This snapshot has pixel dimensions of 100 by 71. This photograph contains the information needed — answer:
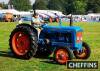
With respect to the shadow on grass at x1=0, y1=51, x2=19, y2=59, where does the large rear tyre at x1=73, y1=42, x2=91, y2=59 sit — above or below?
above

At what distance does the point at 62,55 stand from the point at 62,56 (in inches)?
1.2

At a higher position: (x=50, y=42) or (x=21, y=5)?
(x=50, y=42)

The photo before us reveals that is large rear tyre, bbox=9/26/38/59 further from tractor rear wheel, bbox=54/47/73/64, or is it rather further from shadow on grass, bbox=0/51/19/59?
tractor rear wheel, bbox=54/47/73/64

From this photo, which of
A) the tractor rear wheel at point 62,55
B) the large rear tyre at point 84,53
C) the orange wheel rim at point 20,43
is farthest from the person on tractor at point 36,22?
the large rear tyre at point 84,53

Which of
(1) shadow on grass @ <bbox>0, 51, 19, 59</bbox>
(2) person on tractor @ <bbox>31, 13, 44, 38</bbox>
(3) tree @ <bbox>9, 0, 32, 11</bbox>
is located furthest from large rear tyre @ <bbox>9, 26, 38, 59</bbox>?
(3) tree @ <bbox>9, 0, 32, 11</bbox>

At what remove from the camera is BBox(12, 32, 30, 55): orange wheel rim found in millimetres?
12810

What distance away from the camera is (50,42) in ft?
41.8

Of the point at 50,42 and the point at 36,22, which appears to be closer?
the point at 50,42

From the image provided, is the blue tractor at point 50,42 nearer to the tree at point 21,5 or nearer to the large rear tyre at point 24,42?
the large rear tyre at point 24,42

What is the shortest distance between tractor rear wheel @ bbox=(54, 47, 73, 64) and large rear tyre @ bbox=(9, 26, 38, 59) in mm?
889

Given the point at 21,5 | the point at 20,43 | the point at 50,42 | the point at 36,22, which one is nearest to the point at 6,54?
the point at 20,43

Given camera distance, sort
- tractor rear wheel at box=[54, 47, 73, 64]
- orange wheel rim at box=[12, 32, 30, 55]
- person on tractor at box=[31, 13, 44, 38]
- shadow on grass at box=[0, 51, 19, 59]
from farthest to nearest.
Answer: shadow on grass at box=[0, 51, 19, 59] → person on tractor at box=[31, 13, 44, 38] → orange wheel rim at box=[12, 32, 30, 55] → tractor rear wheel at box=[54, 47, 73, 64]

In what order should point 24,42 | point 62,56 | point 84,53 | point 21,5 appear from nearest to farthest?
1. point 62,56
2. point 24,42
3. point 84,53
4. point 21,5

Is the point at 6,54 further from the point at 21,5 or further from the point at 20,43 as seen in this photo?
the point at 21,5
